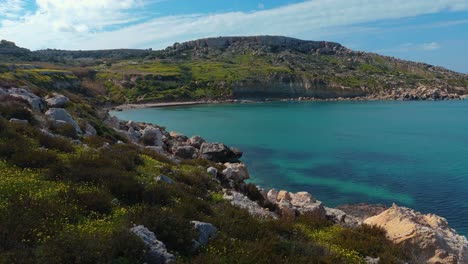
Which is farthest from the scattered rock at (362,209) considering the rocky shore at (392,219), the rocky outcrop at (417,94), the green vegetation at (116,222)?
the rocky outcrop at (417,94)

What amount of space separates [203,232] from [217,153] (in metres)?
37.2

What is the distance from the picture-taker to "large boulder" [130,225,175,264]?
9.07 meters

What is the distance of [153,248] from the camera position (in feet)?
→ 30.3

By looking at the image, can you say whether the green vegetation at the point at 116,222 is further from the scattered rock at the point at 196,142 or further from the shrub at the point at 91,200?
the scattered rock at the point at 196,142

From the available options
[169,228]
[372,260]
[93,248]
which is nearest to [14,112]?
[169,228]

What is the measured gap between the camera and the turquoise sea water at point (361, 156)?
35156 millimetres

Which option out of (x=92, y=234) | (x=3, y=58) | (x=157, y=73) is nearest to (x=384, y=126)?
(x=92, y=234)

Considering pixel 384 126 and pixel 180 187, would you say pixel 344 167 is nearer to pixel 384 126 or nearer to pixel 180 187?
pixel 180 187

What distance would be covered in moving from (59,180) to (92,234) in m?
4.50

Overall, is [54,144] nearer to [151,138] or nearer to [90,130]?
[90,130]

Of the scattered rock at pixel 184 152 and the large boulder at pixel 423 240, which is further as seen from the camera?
the scattered rock at pixel 184 152

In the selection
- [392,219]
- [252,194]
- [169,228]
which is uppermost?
[169,228]

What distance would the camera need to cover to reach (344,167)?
46.1 metres

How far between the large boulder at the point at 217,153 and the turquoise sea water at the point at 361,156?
2235 mm
